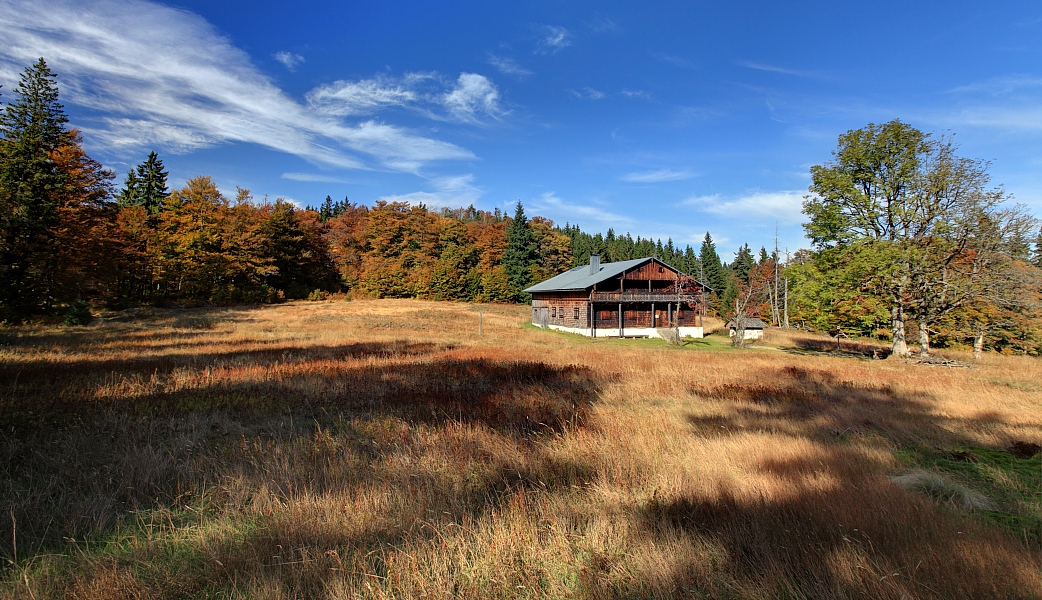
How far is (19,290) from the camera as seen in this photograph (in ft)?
82.4

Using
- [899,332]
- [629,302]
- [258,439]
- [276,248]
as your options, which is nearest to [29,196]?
[258,439]

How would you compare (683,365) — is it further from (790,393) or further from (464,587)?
(464,587)

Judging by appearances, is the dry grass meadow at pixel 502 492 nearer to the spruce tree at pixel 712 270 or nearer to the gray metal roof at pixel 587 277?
the gray metal roof at pixel 587 277

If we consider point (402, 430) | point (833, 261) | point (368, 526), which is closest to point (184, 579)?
point (368, 526)

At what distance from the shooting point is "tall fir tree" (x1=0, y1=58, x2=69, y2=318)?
76.5 ft

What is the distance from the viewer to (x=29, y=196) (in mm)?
23875

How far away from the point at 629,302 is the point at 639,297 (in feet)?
3.81

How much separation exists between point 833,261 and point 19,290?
46293 mm

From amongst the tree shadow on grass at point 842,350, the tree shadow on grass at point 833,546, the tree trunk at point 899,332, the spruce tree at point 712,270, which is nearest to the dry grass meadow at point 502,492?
the tree shadow on grass at point 833,546

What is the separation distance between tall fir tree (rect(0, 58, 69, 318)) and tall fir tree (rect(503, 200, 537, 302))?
49.8 metres

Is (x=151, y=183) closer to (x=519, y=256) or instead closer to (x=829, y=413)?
(x=519, y=256)

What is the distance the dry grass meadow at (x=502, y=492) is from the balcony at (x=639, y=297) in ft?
89.2

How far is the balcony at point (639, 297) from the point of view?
3728cm

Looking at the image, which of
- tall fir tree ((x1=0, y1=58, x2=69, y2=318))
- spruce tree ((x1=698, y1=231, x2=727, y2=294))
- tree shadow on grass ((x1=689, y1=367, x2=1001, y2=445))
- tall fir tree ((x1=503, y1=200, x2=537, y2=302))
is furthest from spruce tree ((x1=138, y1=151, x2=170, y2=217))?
spruce tree ((x1=698, y1=231, x2=727, y2=294))
